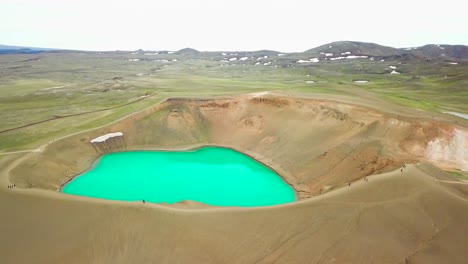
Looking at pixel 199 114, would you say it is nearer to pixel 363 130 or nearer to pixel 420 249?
pixel 363 130

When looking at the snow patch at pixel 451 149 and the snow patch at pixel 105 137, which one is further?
the snow patch at pixel 105 137

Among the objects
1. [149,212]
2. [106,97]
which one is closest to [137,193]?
[149,212]

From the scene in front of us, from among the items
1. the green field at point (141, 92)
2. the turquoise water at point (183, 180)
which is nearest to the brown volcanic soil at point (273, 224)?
the turquoise water at point (183, 180)

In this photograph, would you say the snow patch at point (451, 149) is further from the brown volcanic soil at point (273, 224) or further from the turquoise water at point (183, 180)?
the turquoise water at point (183, 180)

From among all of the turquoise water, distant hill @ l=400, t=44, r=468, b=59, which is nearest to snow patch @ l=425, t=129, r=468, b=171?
the turquoise water

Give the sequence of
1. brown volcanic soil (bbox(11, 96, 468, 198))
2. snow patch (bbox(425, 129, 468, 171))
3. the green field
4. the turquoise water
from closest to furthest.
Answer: the turquoise water, snow patch (bbox(425, 129, 468, 171)), brown volcanic soil (bbox(11, 96, 468, 198)), the green field

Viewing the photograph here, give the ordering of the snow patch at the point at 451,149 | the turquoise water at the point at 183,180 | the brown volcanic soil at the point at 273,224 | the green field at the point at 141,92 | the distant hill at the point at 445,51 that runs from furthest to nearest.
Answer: the distant hill at the point at 445,51
the green field at the point at 141,92
the snow patch at the point at 451,149
the turquoise water at the point at 183,180
the brown volcanic soil at the point at 273,224

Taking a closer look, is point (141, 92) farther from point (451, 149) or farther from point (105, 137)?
point (451, 149)

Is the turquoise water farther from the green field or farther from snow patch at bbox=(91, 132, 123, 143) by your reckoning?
the green field

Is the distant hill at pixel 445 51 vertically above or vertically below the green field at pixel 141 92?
above
